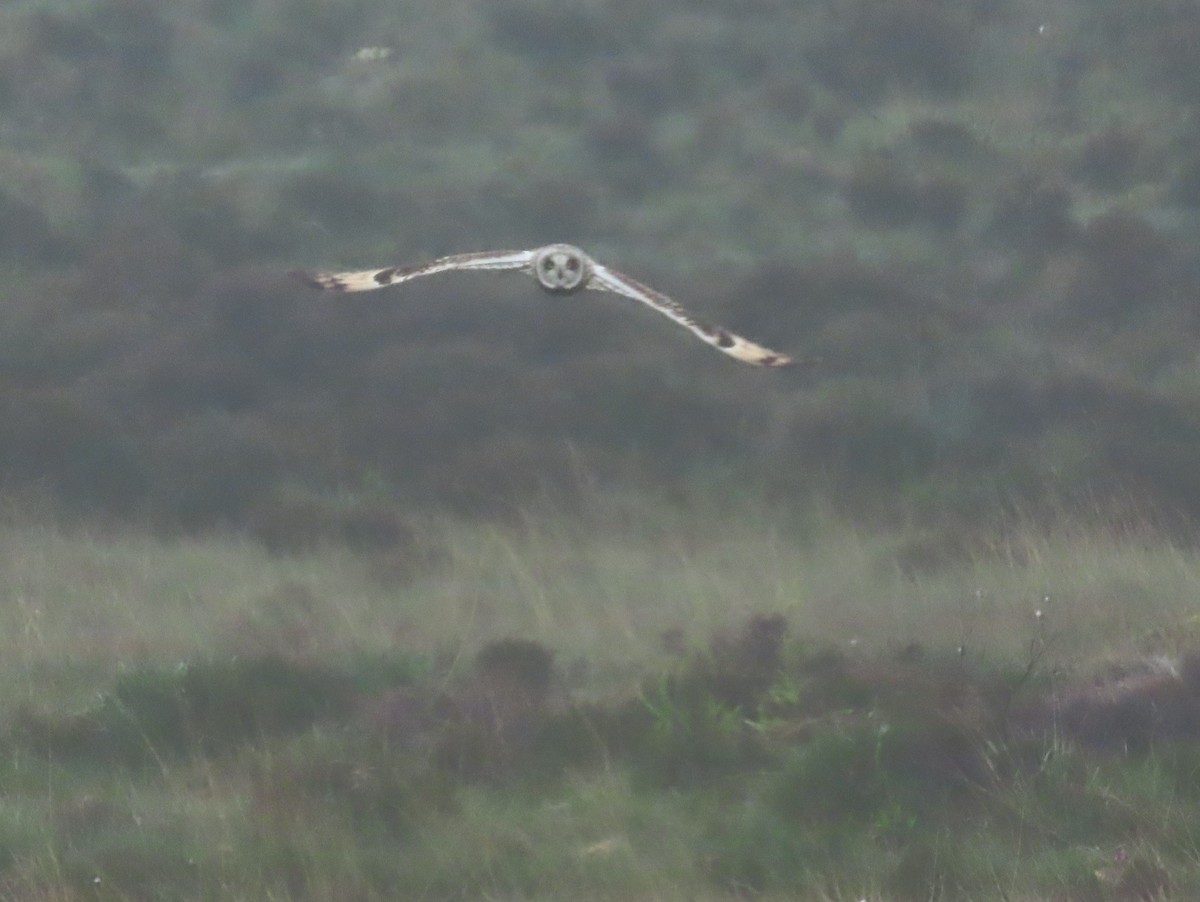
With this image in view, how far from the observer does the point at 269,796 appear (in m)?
8.98

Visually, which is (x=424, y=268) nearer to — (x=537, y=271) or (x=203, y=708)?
(x=537, y=271)

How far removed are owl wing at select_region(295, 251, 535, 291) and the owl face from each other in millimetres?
61

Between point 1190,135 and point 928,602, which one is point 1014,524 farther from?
point 1190,135

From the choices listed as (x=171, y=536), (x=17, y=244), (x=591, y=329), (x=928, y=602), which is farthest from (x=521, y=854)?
(x=17, y=244)

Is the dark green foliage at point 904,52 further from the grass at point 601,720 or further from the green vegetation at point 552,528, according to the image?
the grass at point 601,720

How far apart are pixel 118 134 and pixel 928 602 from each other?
414 inches

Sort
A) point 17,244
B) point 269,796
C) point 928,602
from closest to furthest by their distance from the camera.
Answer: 1. point 269,796
2. point 928,602
3. point 17,244

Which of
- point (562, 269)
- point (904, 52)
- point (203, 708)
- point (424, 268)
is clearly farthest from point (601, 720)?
point (904, 52)

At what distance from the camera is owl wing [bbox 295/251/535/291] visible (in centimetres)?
950

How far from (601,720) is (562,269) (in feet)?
6.66

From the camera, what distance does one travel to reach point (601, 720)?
9680 mm

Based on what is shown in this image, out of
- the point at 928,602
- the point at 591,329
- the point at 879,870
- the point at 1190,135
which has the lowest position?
the point at 879,870

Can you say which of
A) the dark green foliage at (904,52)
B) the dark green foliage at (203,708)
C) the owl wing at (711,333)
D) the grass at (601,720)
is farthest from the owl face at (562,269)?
the dark green foliage at (904,52)

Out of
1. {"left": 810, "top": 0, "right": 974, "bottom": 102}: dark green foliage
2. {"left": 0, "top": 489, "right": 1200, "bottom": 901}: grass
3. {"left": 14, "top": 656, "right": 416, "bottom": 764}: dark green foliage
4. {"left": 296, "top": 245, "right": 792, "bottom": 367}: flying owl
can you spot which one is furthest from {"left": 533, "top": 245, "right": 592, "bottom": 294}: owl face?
{"left": 810, "top": 0, "right": 974, "bottom": 102}: dark green foliage
